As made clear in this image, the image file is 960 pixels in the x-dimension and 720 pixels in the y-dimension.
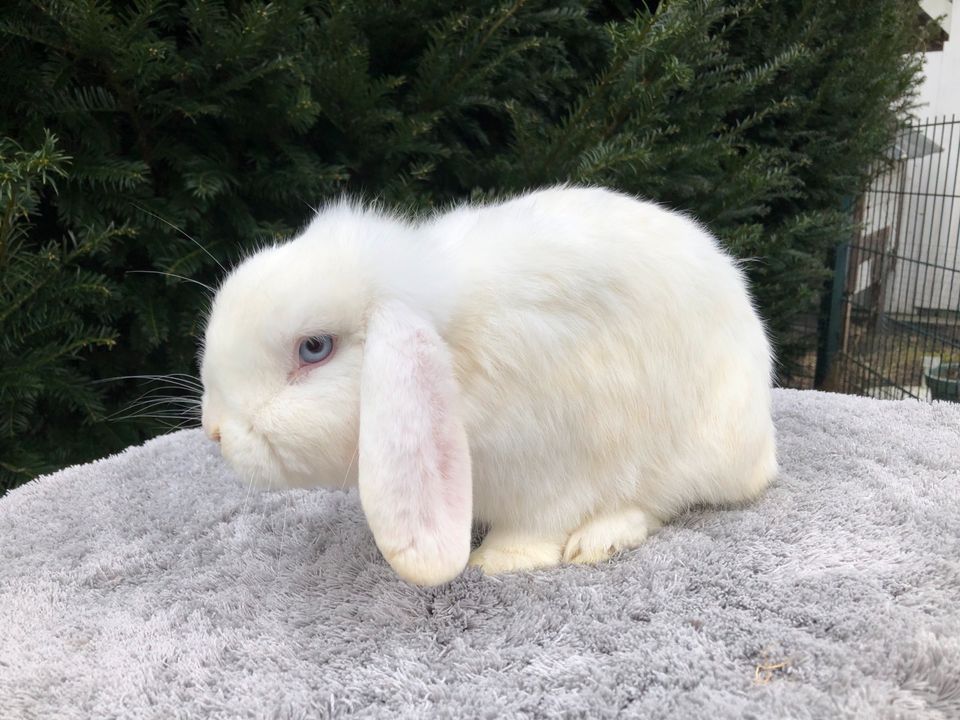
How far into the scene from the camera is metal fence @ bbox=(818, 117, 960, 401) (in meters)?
2.37

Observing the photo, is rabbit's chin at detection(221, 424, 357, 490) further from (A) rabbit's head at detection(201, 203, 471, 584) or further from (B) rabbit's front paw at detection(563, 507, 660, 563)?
(B) rabbit's front paw at detection(563, 507, 660, 563)

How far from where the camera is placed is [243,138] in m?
1.28

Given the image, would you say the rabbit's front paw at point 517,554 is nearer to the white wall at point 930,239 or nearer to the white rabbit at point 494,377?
the white rabbit at point 494,377

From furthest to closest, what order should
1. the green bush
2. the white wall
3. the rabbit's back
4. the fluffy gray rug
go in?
the white wall < the green bush < the rabbit's back < the fluffy gray rug

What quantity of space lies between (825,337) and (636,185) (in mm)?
1548

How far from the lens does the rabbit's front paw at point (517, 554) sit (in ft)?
2.41

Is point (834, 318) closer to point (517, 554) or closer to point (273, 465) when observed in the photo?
point (517, 554)

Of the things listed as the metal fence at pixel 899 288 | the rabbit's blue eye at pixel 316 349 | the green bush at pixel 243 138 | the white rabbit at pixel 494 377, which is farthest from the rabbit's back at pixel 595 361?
the metal fence at pixel 899 288

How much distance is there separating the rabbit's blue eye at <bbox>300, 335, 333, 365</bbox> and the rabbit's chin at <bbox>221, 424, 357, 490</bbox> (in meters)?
0.09

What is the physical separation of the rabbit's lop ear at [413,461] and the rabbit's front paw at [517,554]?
6.0 inches

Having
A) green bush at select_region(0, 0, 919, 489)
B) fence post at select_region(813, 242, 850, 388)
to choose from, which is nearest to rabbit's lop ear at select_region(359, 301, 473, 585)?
green bush at select_region(0, 0, 919, 489)

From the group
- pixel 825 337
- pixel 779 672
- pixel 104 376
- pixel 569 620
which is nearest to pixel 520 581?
pixel 569 620

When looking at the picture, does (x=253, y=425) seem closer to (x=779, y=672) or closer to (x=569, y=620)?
(x=569, y=620)

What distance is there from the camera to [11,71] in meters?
1.07
